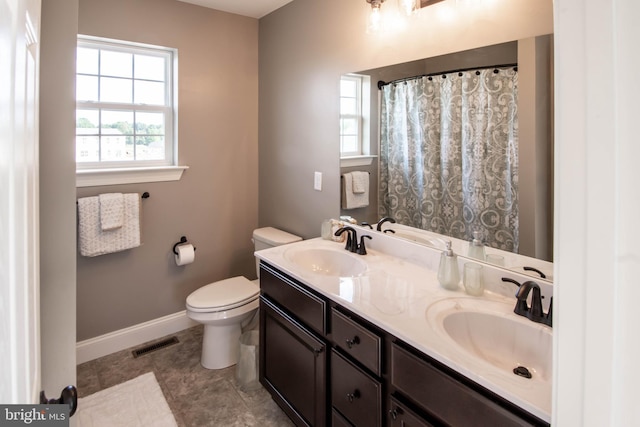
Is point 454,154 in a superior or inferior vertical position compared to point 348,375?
superior

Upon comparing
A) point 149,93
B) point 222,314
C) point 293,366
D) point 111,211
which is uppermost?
point 149,93

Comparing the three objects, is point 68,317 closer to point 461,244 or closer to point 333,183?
point 461,244

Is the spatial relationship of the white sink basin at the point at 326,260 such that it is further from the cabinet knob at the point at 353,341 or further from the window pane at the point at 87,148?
the window pane at the point at 87,148

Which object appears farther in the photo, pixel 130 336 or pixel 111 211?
pixel 130 336

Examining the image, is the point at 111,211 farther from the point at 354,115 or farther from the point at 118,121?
the point at 354,115

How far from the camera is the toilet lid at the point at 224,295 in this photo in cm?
233

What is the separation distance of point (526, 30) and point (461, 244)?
92 centimetres

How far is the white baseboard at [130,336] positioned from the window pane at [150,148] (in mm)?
1228

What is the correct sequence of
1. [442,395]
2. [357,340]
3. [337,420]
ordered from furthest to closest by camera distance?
[337,420] → [357,340] → [442,395]

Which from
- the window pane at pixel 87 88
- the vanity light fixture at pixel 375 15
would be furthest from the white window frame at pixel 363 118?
the window pane at pixel 87 88

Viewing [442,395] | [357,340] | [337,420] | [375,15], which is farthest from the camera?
[375,15]

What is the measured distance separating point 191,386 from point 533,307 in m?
1.98

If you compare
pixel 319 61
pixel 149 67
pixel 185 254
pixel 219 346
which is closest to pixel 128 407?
pixel 219 346

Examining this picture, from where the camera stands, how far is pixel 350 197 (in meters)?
2.33
